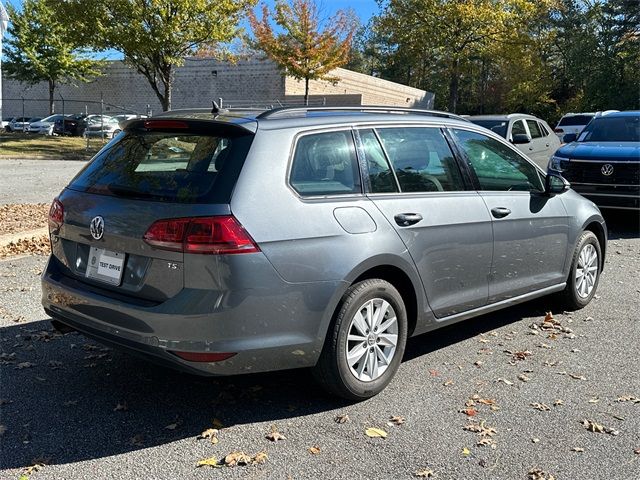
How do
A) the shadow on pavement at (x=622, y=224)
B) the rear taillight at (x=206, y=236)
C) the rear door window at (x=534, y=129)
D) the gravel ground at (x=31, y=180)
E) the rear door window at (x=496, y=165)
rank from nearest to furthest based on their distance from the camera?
the rear taillight at (x=206, y=236) < the rear door window at (x=496, y=165) < the shadow on pavement at (x=622, y=224) < the gravel ground at (x=31, y=180) < the rear door window at (x=534, y=129)

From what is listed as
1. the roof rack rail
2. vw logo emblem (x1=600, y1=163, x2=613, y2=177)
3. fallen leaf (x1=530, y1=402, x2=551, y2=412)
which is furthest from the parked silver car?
fallen leaf (x1=530, y1=402, x2=551, y2=412)

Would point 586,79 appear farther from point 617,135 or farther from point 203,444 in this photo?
point 203,444

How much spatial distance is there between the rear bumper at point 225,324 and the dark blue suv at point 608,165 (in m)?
7.79

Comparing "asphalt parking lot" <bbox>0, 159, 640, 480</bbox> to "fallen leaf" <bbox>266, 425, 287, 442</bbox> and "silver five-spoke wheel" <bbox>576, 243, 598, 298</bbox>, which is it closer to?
"fallen leaf" <bbox>266, 425, 287, 442</bbox>

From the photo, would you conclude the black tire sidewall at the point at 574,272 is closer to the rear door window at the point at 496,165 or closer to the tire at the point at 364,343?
the rear door window at the point at 496,165

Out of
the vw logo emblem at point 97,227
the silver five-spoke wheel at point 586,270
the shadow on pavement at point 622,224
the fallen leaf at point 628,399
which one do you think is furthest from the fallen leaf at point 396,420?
the shadow on pavement at point 622,224

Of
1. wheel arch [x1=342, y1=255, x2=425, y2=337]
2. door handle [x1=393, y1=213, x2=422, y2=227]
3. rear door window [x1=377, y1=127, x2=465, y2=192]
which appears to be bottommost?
wheel arch [x1=342, y1=255, x2=425, y2=337]

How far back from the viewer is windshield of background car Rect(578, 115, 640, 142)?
10.9 meters

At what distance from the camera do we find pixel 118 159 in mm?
4047

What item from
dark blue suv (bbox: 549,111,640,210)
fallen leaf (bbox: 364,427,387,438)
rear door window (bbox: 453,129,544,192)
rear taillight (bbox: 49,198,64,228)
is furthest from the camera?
dark blue suv (bbox: 549,111,640,210)

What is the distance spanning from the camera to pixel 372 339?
13.1 ft

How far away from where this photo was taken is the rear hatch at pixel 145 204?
3.40 metres

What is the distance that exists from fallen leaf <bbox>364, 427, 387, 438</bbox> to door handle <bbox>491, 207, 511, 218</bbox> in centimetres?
196

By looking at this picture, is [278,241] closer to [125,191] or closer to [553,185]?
[125,191]
